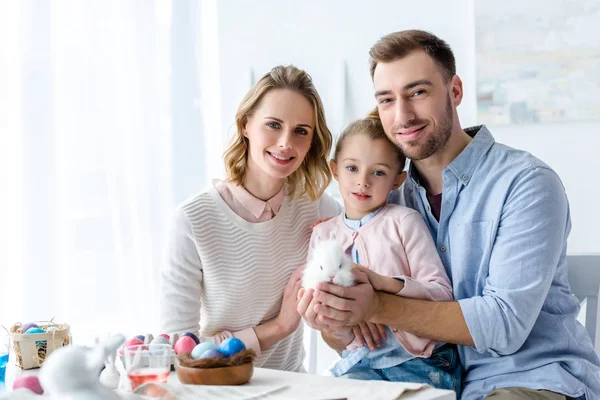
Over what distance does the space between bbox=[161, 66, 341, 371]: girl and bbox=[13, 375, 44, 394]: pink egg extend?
2.35 ft

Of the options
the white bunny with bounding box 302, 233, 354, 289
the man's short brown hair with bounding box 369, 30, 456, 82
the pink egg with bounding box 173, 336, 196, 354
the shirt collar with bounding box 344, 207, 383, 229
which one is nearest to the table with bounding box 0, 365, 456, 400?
the pink egg with bounding box 173, 336, 196, 354

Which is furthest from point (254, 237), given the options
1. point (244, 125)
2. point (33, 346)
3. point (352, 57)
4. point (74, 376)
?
point (352, 57)

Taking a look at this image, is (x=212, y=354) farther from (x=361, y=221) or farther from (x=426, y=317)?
(x=361, y=221)

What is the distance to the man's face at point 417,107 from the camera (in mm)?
2043

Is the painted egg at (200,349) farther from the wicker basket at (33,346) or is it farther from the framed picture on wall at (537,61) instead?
the framed picture on wall at (537,61)

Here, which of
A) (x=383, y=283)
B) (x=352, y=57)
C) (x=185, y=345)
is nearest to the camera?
(x=185, y=345)

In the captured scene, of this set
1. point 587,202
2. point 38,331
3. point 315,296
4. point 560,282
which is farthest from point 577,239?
point 38,331

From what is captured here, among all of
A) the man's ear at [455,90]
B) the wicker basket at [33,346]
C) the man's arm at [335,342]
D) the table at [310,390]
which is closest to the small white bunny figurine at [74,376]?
the table at [310,390]

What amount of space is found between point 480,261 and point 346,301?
428 mm

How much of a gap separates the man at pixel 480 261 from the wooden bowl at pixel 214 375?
1.34ft

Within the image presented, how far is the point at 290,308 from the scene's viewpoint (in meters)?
2.12

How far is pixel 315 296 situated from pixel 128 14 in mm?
1984

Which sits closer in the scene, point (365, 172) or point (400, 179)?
point (365, 172)

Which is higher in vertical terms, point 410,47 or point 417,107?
point 410,47
